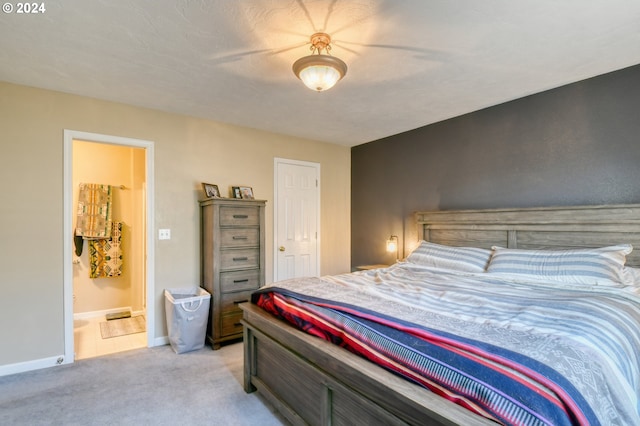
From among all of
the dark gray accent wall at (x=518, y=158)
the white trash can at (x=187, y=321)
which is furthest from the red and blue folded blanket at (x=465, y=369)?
the dark gray accent wall at (x=518, y=158)

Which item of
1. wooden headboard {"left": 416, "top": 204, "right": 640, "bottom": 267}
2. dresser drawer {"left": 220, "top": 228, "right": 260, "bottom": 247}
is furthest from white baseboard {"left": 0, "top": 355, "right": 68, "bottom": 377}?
wooden headboard {"left": 416, "top": 204, "right": 640, "bottom": 267}

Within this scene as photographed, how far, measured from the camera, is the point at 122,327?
388cm

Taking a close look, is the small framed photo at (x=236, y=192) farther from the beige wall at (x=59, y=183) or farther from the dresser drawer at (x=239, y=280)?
the dresser drawer at (x=239, y=280)

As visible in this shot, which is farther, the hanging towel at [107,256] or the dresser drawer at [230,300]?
the hanging towel at [107,256]

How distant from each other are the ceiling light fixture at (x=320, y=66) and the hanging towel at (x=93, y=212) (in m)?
3.62

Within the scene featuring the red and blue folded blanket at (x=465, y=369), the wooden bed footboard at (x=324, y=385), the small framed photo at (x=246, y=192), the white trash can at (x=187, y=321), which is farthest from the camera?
the small framed photo at (x=246, y=192)

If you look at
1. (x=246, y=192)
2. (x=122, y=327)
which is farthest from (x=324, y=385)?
(x=122, y=327)

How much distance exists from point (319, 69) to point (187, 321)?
2521 mm

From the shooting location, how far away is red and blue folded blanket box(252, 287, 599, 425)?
0.92 meters

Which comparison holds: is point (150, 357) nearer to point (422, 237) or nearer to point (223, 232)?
point (223, 232)

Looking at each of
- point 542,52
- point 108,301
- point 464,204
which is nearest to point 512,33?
point 542,52

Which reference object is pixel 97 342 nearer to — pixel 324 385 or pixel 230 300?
pixel 230 300

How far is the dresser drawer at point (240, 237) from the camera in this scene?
3.29m

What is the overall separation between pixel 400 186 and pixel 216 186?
89.3 inches
